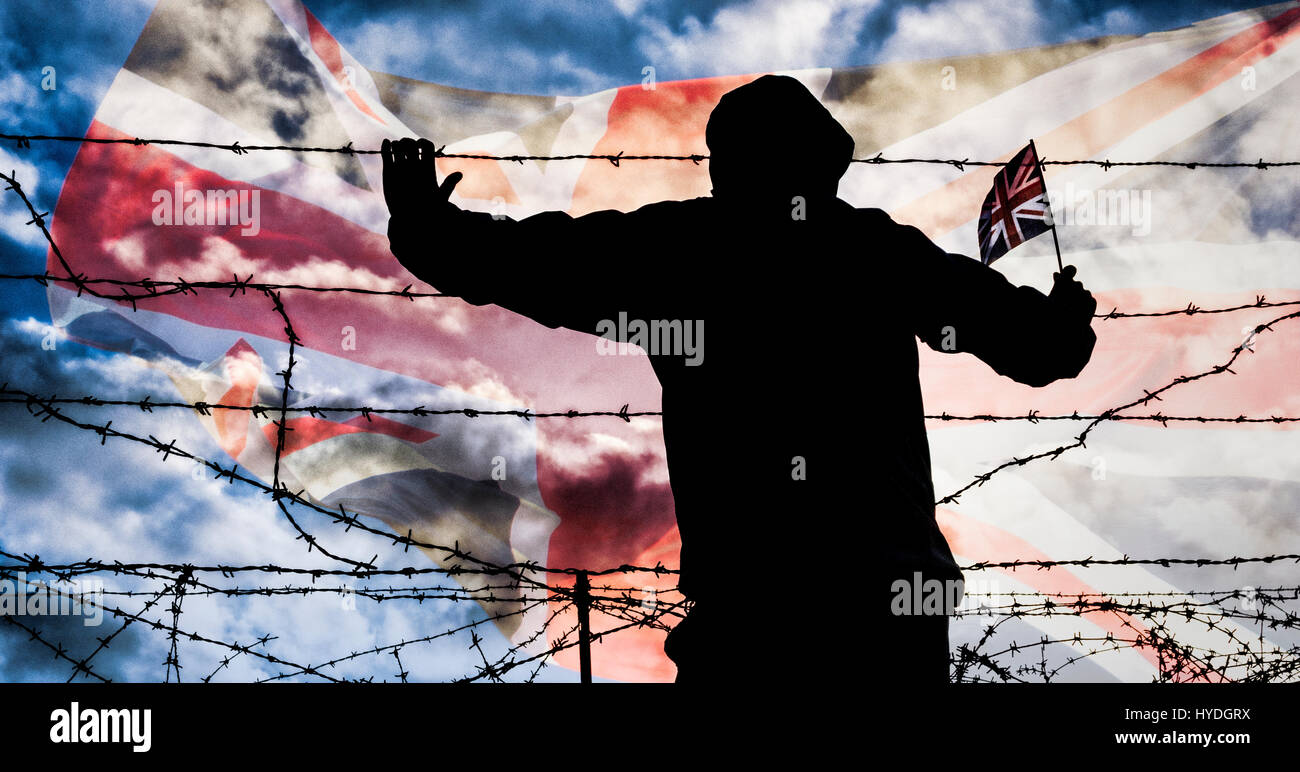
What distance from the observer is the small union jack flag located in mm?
2996

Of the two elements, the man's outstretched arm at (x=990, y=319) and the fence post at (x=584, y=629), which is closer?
the man's outstretched arm at (x=990, y=319)

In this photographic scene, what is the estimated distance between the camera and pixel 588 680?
4012 millimetres

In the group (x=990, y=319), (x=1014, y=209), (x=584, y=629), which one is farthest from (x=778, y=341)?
(x=584, y=629)

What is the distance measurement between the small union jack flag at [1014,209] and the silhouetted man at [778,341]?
1.14 m

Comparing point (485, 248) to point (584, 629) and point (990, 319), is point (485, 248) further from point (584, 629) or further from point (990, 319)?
point (584, 629)

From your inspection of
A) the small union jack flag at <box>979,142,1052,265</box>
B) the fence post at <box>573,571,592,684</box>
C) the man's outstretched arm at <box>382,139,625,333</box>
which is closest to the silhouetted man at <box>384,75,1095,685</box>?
the man's outstretched arm at <box>382,139,625,333</box>

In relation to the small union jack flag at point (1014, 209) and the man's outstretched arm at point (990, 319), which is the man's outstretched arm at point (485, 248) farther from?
the small union jack flag at point (1014, 209)

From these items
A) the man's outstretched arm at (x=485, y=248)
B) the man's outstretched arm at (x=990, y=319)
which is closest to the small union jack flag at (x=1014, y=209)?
the man's outstretched arm at (x=990, y=319)

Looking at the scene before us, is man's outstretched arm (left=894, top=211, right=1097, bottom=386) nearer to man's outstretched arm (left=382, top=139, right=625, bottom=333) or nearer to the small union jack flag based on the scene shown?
man's outstretched arm (left=382, top=139, right=625, bottom=333)

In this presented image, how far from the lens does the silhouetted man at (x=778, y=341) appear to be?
1574 mm

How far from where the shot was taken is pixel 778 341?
1693 mm

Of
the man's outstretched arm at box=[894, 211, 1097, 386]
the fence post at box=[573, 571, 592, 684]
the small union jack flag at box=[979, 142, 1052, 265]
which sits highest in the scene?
the small union jack flag at box=[979, 142, 1052, 265]
